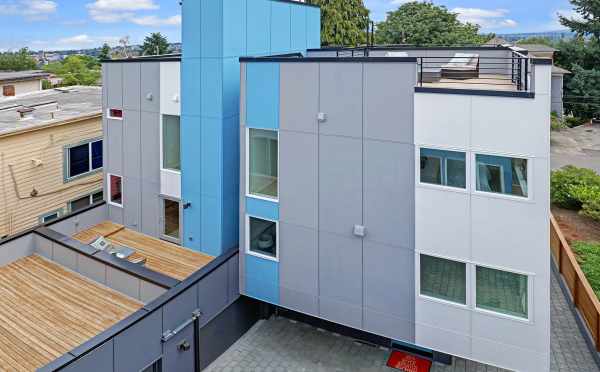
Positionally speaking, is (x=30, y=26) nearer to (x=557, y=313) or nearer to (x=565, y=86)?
(x=565, y=86)

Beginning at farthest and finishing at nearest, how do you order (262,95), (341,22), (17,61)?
(17,61), (341,22), (262,95)

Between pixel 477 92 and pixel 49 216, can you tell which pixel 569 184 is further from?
pixel 49 216

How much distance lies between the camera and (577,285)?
1284 cm

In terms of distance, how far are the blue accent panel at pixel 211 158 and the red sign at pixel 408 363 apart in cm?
595

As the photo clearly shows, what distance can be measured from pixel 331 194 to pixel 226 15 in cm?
496

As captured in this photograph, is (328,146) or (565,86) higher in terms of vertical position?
(565,86)

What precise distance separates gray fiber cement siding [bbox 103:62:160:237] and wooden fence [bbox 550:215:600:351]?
11.7 meters

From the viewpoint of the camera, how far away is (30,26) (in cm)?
7762

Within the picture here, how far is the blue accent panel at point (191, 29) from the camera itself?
1099cm

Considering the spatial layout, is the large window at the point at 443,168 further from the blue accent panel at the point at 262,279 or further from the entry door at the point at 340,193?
the blue accent panel at the point at 262,279

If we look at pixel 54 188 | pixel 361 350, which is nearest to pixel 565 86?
pixel 361 350

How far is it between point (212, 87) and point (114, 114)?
13.9 ft

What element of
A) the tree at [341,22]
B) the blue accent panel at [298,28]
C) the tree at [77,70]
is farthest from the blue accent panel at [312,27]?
the tree at [77,70]

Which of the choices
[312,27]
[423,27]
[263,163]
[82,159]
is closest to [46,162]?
[82,159]
